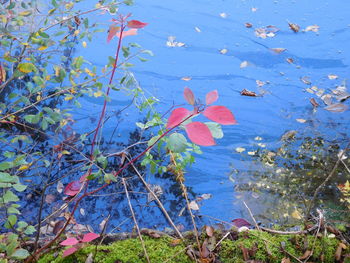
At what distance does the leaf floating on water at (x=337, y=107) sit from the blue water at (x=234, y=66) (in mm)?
54

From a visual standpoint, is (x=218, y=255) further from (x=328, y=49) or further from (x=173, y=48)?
(x=328, y=49)

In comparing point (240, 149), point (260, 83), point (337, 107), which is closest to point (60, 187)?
point (240, 149)

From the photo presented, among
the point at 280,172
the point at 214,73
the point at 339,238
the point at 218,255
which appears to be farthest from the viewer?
the point at 214,73

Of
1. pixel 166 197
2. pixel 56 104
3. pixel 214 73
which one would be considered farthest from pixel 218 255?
pixel 214 73

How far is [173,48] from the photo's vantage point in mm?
3275

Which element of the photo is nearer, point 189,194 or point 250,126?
point 189,194

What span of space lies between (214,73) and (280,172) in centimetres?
109

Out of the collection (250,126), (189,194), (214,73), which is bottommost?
(189,194)

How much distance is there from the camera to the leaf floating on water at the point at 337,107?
2.89 meters

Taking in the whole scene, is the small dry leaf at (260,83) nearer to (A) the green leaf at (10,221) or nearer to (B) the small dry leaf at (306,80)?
(B) the small dry leaf at (306,80)

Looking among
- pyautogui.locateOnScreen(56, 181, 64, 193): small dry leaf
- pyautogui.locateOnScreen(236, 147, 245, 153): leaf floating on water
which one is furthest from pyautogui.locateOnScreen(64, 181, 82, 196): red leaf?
pyautogui.locateOnScreen(236, 147, 245, 153): leaf floating on water

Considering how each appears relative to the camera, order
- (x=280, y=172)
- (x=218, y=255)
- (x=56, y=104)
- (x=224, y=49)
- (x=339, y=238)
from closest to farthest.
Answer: (x=218, y=255) → (x=339, y=238) → (x=280, y=172) → (x=56, y=104) → (x=224, y=49)

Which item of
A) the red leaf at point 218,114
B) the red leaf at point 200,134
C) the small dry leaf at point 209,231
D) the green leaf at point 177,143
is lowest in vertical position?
the small dry leaf at point 209,231

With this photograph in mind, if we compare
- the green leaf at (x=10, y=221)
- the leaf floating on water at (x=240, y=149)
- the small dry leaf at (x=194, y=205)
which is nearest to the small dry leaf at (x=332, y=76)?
the leaf floating on water at (x=240, y=149)
